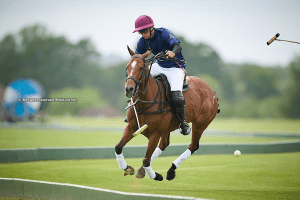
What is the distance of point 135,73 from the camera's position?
5.39 meters

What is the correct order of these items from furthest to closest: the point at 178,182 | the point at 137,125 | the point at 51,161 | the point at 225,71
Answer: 1. the point at 225,71
2. the point at 51,161
3. the point at 178,182
4. the point at 137,125

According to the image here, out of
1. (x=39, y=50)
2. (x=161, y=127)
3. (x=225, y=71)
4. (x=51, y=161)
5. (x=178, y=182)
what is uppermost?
(x=161, y=127)

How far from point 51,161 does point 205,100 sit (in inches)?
210

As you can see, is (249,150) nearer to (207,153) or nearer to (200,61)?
(207,153)

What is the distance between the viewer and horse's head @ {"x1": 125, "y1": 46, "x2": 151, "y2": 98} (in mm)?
5188

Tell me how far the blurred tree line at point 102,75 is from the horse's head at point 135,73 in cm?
4733

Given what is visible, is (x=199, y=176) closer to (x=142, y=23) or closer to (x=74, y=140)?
(x=142, y=23)

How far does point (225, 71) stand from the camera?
2913 inches

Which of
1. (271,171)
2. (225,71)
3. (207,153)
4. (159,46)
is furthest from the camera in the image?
(225,71)

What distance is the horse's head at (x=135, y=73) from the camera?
519cm

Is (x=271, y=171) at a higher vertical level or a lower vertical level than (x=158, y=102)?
lower

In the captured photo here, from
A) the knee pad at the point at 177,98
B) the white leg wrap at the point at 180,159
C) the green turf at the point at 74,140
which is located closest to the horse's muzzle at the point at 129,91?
the knee pad at the point at 177,98

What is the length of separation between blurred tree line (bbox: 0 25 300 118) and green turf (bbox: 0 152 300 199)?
42.6m

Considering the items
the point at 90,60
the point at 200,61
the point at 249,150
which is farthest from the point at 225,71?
the point at 249,150
